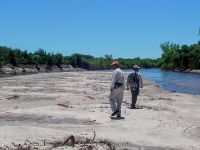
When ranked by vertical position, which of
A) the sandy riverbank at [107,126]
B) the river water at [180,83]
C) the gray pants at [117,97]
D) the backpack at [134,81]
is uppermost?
the backpack at [134,81]

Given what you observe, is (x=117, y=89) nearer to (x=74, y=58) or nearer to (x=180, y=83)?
(x=180, y=83)

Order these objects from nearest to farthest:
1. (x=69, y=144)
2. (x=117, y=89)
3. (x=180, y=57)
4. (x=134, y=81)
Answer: (x=69, y=144)
(x=117, y=89)
(x=134, y=81)
(x=180, y=57)

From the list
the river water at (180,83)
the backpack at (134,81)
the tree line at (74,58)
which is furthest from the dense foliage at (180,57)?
the backpack at (134,81)

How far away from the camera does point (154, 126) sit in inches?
583

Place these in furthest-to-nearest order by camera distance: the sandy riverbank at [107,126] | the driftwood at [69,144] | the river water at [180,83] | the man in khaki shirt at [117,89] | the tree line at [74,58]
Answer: the tree line at [74,58]
the river water at [180,83]
the man in khaki shirt at [117,89]
the sandy riverbank at [107,126]
the driftwood at [69,144]

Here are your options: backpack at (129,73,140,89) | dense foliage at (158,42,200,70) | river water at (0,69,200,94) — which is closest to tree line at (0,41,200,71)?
dense foliage at (158,42,200,70)

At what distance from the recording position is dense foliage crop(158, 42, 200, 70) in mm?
135500

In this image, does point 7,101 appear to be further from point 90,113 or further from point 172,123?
point 172,123

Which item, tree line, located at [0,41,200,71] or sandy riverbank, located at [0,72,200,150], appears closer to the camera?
sandy riverbank, located at [0,72,200,150]

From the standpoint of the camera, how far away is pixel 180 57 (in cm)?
14725

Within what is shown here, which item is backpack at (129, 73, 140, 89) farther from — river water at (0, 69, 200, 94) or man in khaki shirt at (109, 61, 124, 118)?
river water at (0, 69, 200, 94)

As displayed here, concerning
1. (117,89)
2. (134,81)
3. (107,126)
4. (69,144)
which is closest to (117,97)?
(117,89)

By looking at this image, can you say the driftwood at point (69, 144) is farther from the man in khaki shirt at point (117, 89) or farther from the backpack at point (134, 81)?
the backpack at point (134, 81)

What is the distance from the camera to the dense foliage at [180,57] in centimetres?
13550
